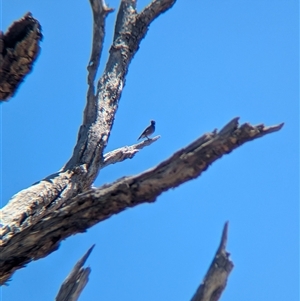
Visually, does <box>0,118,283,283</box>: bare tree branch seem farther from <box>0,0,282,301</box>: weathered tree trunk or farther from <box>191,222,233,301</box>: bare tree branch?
<box>191,222,233,301</box>: bare tree branch

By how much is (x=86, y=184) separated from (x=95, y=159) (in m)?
0.25

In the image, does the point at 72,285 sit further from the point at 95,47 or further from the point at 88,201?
the point at 95,47

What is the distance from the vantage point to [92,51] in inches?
208

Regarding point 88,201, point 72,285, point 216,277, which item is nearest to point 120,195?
point 88,201

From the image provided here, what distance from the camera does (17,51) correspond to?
2.37 meters

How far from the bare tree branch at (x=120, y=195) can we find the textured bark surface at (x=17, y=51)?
0.71 metres

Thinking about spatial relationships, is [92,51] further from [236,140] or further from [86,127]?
[236,140]

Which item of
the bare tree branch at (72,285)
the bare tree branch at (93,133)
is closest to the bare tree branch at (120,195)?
the bare tree branch at (93,133)

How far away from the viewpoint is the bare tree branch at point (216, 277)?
8.29 feet

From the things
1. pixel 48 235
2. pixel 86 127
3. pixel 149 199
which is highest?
pixel 86 127

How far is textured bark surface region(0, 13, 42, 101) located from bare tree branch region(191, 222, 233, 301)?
1.20 meters

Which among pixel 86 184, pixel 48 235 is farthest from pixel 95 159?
pixel 48 235

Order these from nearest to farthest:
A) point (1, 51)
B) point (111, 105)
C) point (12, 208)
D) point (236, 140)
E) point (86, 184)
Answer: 1. point (1, 51)
2. point (236, 140)
3. point (12, 208)
4. point (86, 184)
5. point (111, 105)

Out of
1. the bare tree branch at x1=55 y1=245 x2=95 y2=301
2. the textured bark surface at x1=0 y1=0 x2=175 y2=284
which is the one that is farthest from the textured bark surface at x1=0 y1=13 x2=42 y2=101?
the bare tree branch at x1=55 y1=245 x2=95 y2=301
